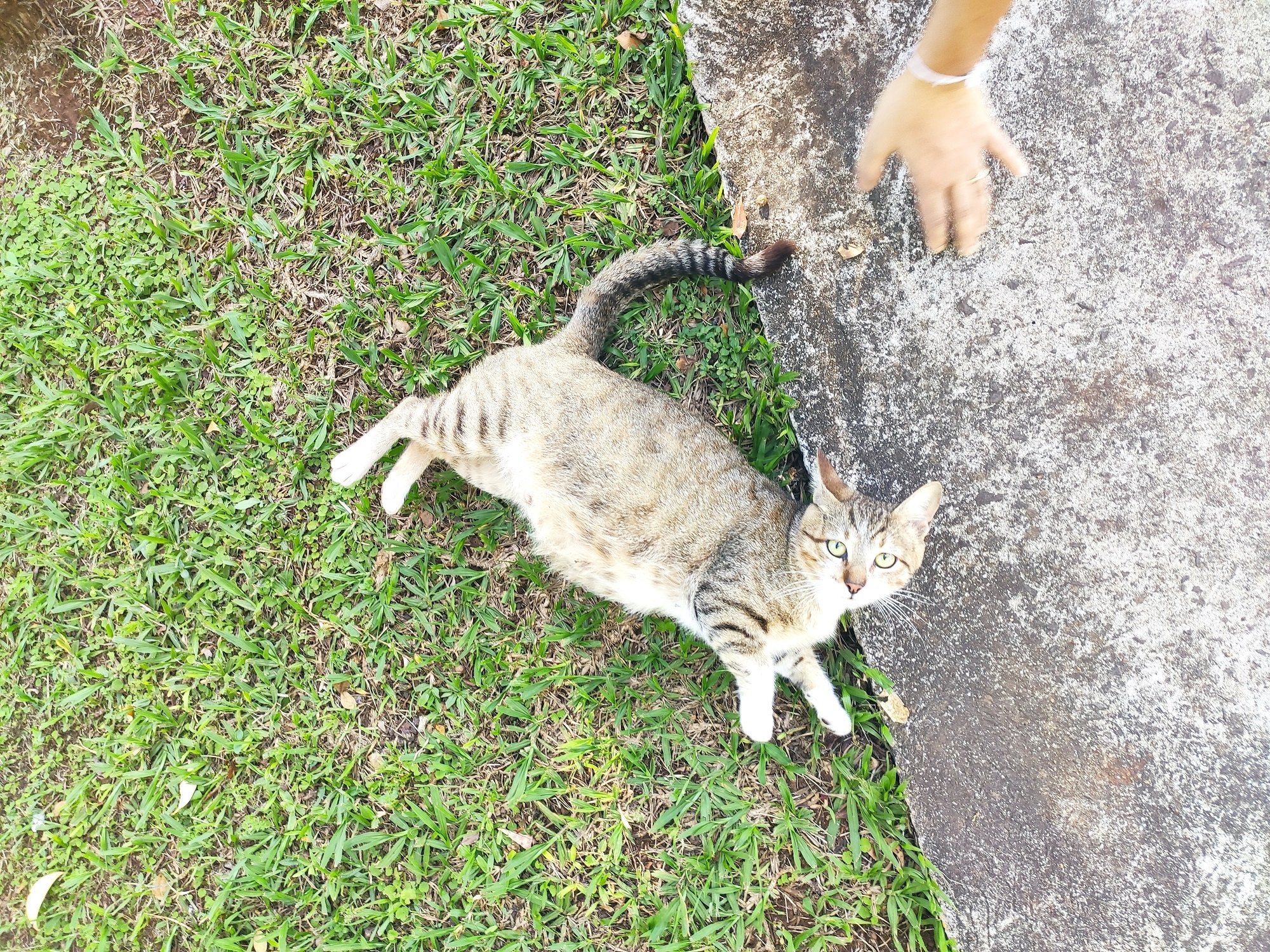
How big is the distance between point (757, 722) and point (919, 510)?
1.16 meters

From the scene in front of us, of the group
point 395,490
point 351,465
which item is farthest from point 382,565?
point 351,465

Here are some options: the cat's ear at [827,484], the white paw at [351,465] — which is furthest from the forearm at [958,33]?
the white paw at [351,465]

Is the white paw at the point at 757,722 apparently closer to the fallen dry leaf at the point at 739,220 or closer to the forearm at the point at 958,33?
the fallen dry leaf at the point at 739,220

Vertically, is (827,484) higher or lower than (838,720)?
higher

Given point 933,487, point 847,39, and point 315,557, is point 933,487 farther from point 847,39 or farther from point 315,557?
point 315,557

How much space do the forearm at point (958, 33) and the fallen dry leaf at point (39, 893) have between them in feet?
16.6

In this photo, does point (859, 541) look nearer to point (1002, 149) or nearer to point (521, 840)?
point (1002, 149)

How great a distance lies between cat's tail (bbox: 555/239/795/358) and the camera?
3.41 meters

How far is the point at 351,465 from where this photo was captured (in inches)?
146

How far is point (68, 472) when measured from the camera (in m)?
3.95

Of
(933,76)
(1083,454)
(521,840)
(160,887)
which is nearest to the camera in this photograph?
(933,76)

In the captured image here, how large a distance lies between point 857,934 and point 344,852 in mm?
2362

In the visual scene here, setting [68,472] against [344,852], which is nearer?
[344,852]

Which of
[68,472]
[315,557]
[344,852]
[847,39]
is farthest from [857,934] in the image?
[68,472]
